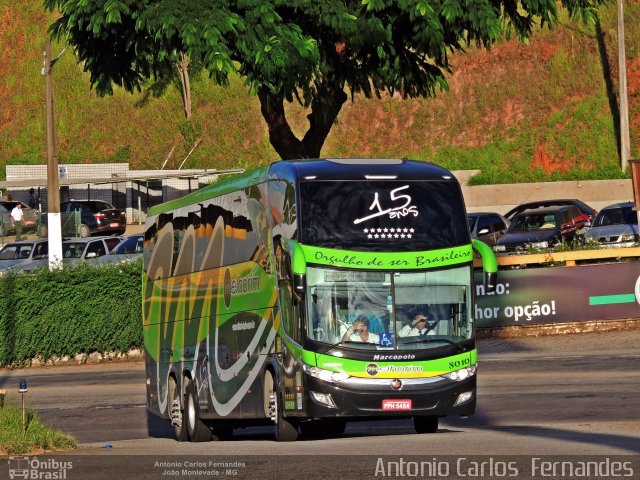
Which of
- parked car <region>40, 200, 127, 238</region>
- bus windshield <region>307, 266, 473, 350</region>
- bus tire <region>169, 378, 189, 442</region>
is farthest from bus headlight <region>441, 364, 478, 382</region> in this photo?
parked car <region>40, 200, 127, 238</region>

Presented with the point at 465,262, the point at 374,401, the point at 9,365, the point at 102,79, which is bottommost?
the point at 9,365

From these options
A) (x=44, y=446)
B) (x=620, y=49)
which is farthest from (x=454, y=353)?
(x=620, y=49)

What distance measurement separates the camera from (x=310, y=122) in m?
34.6

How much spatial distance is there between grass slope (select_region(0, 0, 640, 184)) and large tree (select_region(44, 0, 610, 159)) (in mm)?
34760

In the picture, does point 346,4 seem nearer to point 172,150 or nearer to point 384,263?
point 384,263

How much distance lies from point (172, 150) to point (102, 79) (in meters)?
50.5

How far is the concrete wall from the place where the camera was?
63344mm

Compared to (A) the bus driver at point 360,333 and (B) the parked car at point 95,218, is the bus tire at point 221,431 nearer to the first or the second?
(A) the bus driver at point 360,333

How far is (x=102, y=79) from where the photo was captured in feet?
111

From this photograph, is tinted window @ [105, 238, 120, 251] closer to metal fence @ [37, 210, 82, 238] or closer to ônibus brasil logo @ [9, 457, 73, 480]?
metal fence @ [37, 210, 82, 238]

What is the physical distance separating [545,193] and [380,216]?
48159 mm

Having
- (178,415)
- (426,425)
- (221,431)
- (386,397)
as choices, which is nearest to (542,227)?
(178,415)

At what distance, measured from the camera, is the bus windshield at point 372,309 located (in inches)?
704

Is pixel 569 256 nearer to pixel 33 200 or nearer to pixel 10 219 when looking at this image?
pixel 10 219
